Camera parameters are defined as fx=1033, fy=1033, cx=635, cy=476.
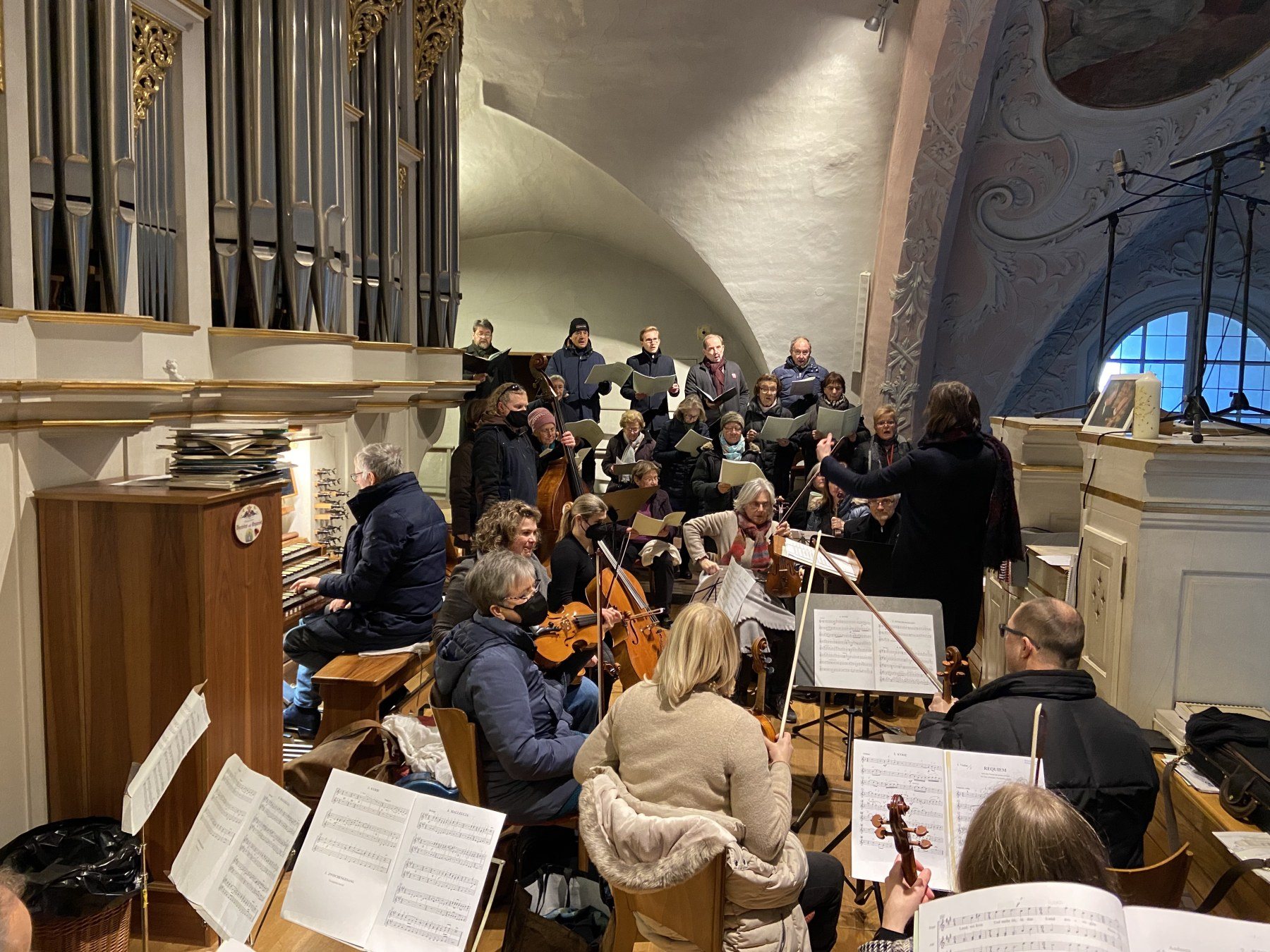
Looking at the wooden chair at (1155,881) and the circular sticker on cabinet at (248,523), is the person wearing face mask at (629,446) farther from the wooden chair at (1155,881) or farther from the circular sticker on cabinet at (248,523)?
the wooden chair at (1155,881)

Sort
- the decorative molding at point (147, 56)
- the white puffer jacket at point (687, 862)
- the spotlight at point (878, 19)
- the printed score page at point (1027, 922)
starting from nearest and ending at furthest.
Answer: the printed score page at point (1027, 922), the white puffer jacket at point (687, 862), the decorative molding at point (147, 56), the spotlight at point (878, 19)

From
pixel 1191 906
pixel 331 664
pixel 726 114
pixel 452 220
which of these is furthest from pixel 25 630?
pixel 726 114

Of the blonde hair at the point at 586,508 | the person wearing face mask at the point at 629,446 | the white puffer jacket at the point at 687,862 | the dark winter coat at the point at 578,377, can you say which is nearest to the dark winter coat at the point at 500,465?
the person wearing face mask at the point at 629,446

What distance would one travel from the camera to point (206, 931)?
3148mm

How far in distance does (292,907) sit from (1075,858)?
4.99ft

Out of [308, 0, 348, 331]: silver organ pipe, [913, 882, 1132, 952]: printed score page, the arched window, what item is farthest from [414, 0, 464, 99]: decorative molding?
the arched window

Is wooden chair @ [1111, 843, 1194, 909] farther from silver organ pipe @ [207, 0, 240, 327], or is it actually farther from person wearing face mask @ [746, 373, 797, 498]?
person wearing face mask @ [746, 373, 797, 498]

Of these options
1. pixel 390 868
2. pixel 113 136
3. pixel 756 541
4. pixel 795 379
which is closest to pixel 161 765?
pixel 390 868

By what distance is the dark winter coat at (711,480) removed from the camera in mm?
7020

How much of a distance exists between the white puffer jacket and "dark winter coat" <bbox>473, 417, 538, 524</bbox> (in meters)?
3.75

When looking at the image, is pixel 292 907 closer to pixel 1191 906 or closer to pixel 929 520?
pixel 1191 906

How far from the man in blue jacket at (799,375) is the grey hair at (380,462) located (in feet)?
12.5

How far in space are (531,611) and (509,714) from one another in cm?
43

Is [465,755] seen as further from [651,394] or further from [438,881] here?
[651,394]
